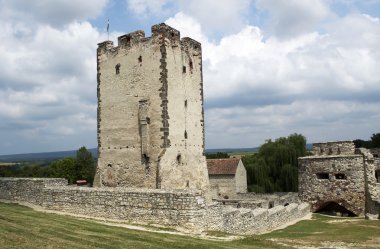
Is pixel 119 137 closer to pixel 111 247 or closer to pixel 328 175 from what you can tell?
pixel 111 247

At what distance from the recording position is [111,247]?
1101 centimetres

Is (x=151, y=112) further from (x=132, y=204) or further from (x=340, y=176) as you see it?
(x=340, y=176)

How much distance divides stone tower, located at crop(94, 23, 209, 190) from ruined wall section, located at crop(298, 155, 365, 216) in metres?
10.4

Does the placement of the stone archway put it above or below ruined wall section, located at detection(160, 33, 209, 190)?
below

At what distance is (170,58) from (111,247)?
40.0ft

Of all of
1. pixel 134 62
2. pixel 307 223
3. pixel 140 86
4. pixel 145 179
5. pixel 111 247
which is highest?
pixel 134 62

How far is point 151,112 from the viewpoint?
2077 centimetres

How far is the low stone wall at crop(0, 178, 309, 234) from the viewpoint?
1569 centimetres

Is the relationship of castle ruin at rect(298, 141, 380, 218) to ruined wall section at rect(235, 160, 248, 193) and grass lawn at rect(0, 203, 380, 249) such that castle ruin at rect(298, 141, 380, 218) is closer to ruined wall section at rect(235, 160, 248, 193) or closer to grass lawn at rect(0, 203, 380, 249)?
grass lawn at rect(0, 203, 380, 249)

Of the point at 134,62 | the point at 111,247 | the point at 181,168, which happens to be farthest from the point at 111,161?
the point at 111,247

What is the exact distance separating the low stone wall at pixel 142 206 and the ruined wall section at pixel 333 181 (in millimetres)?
7804

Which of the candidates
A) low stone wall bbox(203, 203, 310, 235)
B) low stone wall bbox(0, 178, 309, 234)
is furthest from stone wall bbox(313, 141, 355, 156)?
low stone wall bbox(0, 178, 309, 234)

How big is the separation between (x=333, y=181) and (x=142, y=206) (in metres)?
17.1

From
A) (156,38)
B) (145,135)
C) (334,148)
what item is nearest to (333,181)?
(334,148)
